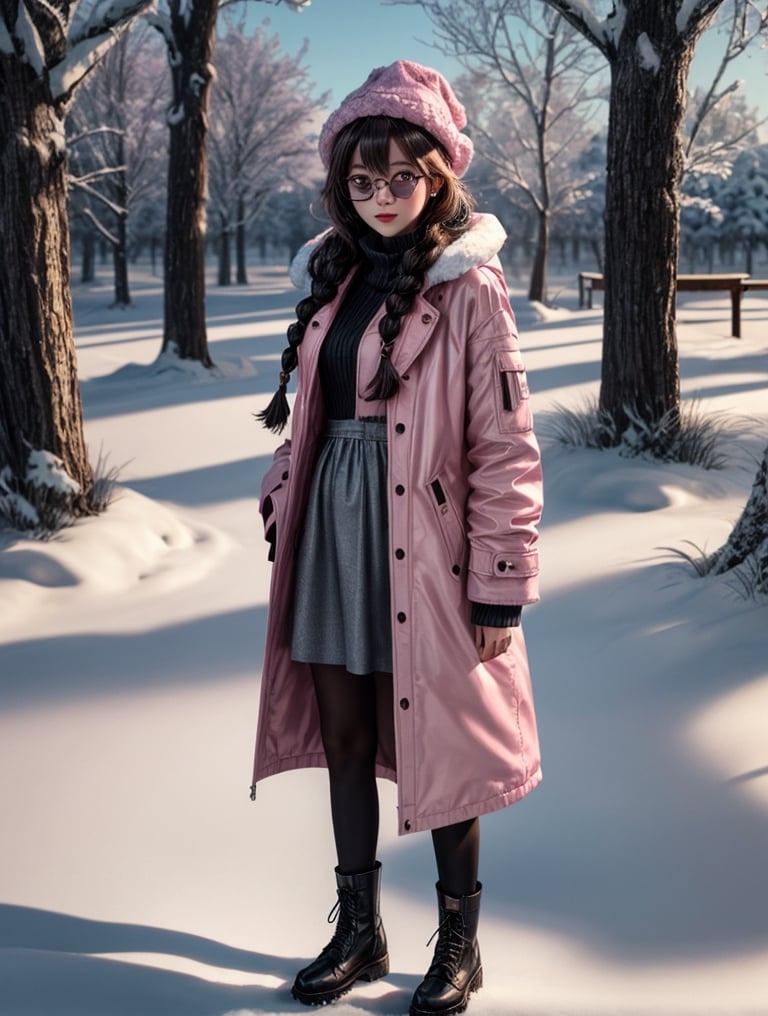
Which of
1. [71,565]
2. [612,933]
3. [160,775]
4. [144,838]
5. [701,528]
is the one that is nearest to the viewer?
[612,933]

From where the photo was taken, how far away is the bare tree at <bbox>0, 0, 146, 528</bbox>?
573 cm

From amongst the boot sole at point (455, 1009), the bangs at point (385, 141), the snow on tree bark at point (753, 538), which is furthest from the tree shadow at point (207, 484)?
the bangs at point (385, 141)

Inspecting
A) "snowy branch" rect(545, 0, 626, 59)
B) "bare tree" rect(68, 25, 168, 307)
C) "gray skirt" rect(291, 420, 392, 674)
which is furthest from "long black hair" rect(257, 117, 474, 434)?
"bare tree" rect(68, 25, 168, 307)

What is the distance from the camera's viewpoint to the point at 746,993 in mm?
2559

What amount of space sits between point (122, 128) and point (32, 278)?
70.8 feet

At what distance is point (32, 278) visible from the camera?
5.82m

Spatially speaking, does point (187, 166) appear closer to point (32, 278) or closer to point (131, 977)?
point (32, 278)

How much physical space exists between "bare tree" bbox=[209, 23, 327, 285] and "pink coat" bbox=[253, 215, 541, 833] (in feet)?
94.1

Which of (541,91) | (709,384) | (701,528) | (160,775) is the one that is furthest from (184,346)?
(541,91)

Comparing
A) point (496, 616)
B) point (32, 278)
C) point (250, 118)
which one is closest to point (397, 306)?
point (496, 616)

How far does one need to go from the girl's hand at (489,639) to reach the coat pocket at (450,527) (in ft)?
0.42

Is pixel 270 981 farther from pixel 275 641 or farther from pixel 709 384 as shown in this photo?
pixel 709 384

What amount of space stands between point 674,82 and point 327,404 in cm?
576

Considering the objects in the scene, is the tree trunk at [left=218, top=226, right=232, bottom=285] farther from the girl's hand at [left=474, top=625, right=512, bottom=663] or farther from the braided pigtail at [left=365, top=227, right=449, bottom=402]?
the girl's hand at [left=474, top=625, right=512, bottom=663]
